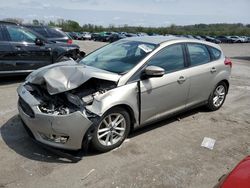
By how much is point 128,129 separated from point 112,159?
0.58 m

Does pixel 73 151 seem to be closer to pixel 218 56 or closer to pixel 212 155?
pixel 212 155

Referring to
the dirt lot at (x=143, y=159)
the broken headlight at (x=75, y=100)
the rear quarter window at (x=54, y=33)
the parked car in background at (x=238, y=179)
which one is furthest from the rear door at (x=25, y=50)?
the parked car in background at (x=238, y=179)

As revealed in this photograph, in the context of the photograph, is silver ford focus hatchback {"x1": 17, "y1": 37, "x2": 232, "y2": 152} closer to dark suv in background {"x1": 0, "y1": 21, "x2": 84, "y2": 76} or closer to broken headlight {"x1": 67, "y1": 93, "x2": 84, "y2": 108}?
broken headlight {"x1": 67, "y1": 93, "x2": 84, "y2": 108}

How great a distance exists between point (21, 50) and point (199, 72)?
4.91 meters

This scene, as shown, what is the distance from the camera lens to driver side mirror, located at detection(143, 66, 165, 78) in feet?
14.8

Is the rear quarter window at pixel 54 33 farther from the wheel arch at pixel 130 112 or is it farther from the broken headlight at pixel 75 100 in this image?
the broken headlight at pixel 75 100

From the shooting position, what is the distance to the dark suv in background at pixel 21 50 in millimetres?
7879

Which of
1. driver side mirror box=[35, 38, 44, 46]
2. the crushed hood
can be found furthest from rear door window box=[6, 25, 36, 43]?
the crushed hood

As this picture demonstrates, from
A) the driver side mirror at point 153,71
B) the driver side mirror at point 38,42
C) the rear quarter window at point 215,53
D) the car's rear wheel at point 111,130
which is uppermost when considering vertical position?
the rear quarter window at point 215,53

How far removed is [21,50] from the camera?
809 cm

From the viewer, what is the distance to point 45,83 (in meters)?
4.34

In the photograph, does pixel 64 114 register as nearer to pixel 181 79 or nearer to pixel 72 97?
pixel 72 97

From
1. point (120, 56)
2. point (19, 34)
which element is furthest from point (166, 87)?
point (19, 34)

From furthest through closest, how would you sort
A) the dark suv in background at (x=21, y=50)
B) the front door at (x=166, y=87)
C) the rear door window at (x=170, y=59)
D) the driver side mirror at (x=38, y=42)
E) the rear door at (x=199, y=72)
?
the driver side mirror at (x=38, y=42) < the dark suv in background at (x=21, y=50) < the rear door at (x=199, y=72) < the rear door window at (x=170, y=59) < the front door at (x=166, y=87)
